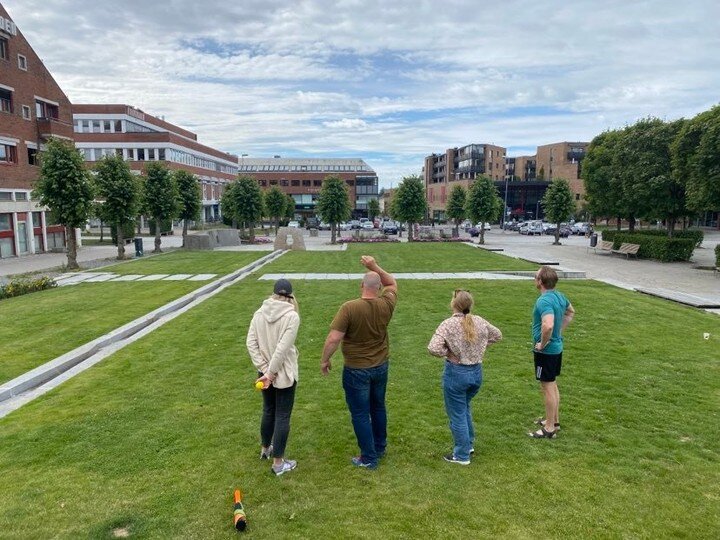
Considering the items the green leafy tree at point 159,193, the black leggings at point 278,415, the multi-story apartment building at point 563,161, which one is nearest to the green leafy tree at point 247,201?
the green leafy tree at point 159,193

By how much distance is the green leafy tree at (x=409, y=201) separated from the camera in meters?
42.2

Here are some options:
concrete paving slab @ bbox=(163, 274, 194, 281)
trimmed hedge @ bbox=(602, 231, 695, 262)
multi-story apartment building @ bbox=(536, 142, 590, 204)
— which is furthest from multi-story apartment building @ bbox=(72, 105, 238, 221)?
multi-story apartment building @ bbox=(536, 142, 590, 204)

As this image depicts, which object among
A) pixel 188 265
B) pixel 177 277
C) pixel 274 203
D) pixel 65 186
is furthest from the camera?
pixel 274 203

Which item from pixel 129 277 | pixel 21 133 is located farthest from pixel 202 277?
pixel 21 133

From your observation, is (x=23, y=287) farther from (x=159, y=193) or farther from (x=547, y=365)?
(x=159, y=193)

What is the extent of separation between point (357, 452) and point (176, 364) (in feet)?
15.0

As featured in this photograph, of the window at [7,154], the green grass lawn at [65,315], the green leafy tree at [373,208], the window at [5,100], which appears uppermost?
the window at [5,100]

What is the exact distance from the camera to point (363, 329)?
4906 mm

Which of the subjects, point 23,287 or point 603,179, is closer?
point 23,287

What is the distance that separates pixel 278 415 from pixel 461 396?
1.88 meters

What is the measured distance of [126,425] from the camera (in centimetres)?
617

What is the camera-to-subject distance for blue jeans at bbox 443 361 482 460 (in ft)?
16.6

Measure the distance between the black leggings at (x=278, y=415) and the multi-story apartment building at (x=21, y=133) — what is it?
3001 centimetres

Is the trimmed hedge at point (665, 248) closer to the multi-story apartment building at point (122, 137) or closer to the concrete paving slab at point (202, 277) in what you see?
the concrete paving slab at point (202, 277)
